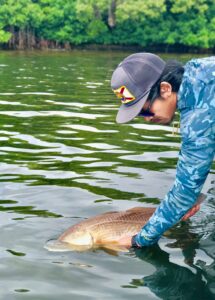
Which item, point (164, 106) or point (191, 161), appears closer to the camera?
point (191, 161)

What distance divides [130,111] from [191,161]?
0.61m

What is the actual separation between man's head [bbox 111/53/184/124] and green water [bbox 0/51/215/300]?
1.25 metres

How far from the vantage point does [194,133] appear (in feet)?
12.4

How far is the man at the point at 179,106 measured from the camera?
12.6 feet

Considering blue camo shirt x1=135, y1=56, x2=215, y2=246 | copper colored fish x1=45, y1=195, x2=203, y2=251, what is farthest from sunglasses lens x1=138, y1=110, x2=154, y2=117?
copper colored fish x1=45, y1=195, x2=203, y2=251

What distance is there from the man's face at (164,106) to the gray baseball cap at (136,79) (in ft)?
0.26

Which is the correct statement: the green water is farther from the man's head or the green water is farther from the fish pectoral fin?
the man's head

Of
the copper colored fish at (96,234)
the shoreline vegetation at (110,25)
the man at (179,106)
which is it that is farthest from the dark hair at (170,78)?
the shoreline vegetation at (110,25)

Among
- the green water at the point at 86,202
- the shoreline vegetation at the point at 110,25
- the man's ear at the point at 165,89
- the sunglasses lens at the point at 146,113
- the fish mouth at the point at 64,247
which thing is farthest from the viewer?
the shoreline vegetation at the point at 110,25

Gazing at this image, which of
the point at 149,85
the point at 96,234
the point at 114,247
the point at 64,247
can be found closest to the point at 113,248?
the point at 114,247

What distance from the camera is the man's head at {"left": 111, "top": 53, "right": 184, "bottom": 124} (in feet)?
13.2

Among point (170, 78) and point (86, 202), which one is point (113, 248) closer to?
point (86, 202)

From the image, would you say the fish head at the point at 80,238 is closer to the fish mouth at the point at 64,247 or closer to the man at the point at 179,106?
the fish mouth at the point at 64,247

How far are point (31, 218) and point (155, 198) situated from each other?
1.47m
